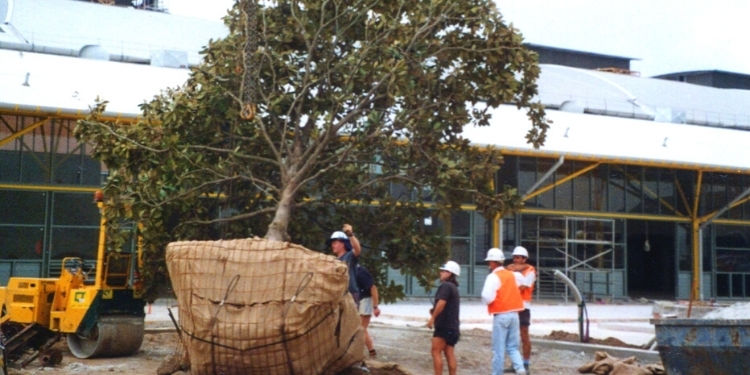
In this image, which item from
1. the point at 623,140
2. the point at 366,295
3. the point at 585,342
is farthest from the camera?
the point at 623,140

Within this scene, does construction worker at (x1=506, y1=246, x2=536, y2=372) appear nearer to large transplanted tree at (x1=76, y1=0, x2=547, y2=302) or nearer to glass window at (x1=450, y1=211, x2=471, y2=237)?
large transplanted tree at (x1=76, y1=0, x2=547, y2=302)

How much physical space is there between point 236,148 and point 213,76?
3.58ft

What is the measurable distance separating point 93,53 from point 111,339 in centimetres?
1715

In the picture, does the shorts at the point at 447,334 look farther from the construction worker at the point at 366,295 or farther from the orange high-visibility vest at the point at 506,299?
the construction worker at the point at 366,295

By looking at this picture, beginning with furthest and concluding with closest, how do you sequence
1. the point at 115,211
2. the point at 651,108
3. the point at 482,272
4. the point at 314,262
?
the point at 651,108 → the point at 482,272 → the point at 115,211 → the point at 314,262

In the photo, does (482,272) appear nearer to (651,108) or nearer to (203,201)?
(651,108)

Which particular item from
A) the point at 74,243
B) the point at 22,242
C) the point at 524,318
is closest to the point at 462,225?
the point at 74,243

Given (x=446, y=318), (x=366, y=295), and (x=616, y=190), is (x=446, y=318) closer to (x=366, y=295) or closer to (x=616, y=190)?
(x=366, y=295)

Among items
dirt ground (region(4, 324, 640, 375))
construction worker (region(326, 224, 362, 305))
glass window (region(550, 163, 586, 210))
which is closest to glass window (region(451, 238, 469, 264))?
glass window (region(550, 163, 586, 210))

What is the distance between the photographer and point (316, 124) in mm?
16766

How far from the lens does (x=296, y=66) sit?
16312 millimetres

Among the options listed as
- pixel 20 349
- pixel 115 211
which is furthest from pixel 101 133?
pixel 20 349

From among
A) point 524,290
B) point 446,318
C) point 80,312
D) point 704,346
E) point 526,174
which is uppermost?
point 526,174

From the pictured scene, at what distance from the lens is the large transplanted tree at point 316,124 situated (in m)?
15.6
